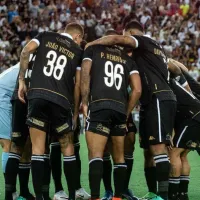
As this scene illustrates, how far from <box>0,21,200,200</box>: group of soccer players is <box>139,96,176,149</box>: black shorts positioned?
13mm

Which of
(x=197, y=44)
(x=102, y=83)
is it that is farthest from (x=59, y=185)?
(x=197, y=44)

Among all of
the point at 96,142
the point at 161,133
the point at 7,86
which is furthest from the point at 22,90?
the point at 161,133

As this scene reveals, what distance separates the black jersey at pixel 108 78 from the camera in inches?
314

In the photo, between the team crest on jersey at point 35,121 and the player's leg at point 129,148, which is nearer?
the team crest on jersey at point 35,121

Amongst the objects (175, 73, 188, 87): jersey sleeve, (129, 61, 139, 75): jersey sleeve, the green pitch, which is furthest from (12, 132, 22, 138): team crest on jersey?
(175, 73, 188, 87): jersey sleeve

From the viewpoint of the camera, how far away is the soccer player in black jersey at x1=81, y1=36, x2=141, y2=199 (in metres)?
7.89

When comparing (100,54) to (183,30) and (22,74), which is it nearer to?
(22,74)

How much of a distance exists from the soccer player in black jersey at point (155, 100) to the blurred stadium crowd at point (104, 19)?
15.7 m

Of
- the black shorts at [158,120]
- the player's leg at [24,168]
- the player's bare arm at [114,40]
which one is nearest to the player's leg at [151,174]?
the black shorts at [158,120]

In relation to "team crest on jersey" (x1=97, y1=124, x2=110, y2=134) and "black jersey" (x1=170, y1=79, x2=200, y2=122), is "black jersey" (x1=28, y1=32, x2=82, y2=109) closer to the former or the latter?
"team crest on jersey" (x1=97, y1=124, x2=110, y2=134)

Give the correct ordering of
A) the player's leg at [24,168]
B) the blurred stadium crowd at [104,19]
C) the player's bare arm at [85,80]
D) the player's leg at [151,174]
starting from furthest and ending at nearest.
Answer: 1. the blurred stadium crowd at [104,19]
2. the player's leg at [151,174]
3. the player's leg at [24,168]
4. the player's bare arm at [85,80]

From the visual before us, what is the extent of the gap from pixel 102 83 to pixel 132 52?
820 millimetres

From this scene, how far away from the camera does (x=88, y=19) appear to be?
26312 mm

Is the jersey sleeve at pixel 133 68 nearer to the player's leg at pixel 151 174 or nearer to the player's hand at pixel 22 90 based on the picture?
the player's hand at pixel 22 90
